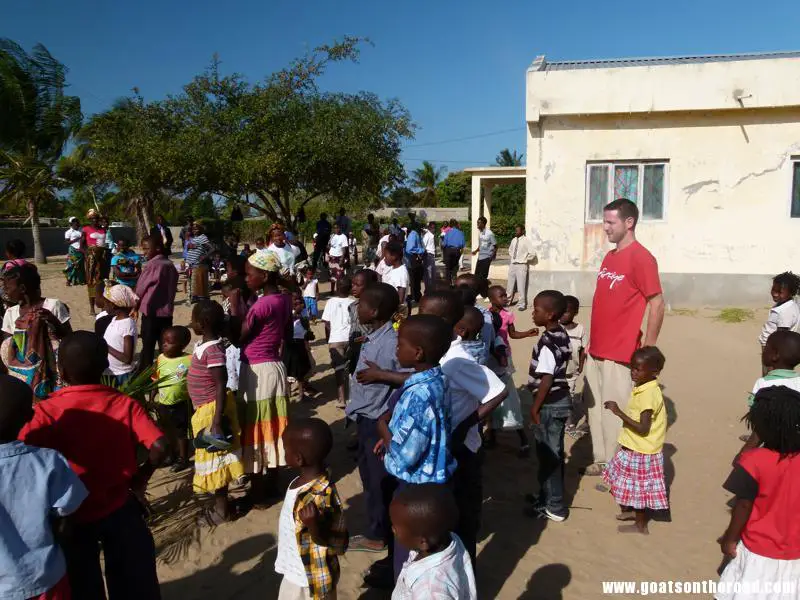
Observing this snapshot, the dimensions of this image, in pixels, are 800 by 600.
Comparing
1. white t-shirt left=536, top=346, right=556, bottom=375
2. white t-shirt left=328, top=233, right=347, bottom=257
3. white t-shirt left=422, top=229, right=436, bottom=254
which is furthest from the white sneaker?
white t-shirt left=328, top=233, right=347, bottom=257

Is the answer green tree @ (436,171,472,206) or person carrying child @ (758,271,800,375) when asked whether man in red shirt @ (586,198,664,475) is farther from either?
green tree @ (436,171,472,206)

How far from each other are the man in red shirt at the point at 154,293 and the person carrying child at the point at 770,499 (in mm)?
5245

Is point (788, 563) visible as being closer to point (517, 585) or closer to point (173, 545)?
point (517, 585)

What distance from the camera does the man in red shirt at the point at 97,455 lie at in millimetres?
2418

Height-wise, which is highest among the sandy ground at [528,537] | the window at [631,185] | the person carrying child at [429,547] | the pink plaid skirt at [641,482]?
the window at [631,185]

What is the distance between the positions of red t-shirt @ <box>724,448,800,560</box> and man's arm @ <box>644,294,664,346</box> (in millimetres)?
1698

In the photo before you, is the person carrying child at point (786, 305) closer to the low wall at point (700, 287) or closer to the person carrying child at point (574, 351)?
the person carrying child at point (574, 351)

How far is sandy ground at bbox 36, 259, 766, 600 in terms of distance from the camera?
3.54 metres

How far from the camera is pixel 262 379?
4.15m

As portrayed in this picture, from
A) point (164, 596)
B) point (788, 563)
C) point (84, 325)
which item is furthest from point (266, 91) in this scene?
point (788, 563)

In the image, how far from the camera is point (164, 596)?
340cm

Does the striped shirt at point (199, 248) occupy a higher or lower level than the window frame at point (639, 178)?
lower

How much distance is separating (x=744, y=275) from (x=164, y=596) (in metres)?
10.8

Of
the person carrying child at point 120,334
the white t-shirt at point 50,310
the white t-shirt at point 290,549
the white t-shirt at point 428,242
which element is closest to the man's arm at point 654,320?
the white t-shirt at point 290,549
